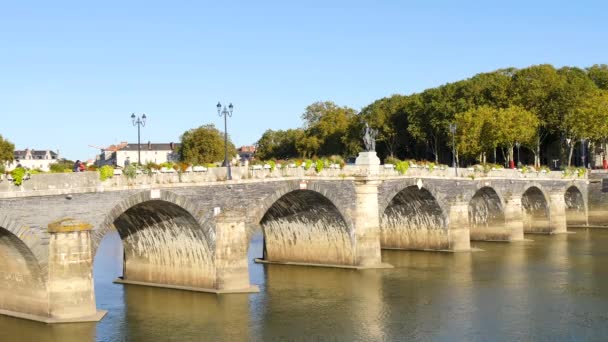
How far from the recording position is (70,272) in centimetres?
3784

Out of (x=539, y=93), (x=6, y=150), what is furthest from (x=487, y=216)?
(x=6, y=150)

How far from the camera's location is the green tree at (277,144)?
17250 centimetres

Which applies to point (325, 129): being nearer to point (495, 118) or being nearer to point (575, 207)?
point (495, 118)

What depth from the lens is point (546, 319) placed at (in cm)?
4241

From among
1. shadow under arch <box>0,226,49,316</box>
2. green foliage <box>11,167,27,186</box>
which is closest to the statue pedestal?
shadow under arch <box>0,226,49,316</box>

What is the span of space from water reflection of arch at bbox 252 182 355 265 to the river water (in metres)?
1.67

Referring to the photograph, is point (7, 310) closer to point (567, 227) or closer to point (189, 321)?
point (189, 321)

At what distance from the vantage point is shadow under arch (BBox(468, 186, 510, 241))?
77.6 meters

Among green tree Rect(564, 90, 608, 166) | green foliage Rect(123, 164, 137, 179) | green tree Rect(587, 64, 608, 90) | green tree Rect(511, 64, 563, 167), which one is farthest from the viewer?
green tree Rect(587, 64, 608, 90)

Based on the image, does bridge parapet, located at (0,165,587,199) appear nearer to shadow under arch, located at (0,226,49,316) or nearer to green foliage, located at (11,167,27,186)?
green foliage, located at (11,167,27,186)

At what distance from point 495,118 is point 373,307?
61.6 metres

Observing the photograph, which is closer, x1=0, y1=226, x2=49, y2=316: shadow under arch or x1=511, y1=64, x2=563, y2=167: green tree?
x1=0, y1=226, x2=49, y2=316: shadow under arch

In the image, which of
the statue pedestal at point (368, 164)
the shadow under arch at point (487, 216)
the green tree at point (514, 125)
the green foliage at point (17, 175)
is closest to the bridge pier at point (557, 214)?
the shadow under arch at point (487, 216)

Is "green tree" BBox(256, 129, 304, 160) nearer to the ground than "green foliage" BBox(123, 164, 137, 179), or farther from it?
farther from it
